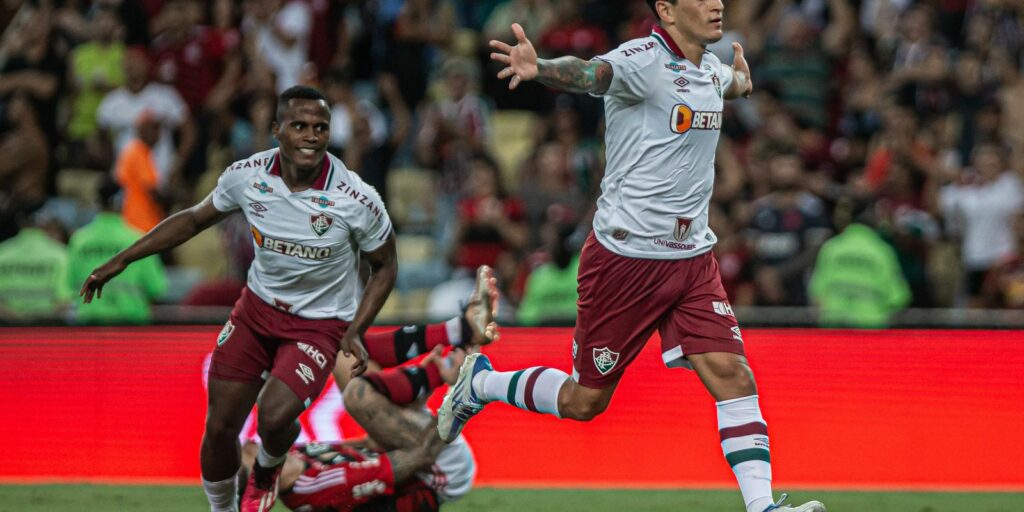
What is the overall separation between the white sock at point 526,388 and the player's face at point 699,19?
1.81 m

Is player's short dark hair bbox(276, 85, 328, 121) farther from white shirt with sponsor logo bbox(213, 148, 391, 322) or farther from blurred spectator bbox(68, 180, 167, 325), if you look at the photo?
blurred spectator bbox(68, 180, 167, 325)

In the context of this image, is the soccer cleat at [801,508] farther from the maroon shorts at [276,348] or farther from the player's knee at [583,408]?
the maroon shorts at [276,348]

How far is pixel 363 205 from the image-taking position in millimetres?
8086

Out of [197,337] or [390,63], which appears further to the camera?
[390,63]

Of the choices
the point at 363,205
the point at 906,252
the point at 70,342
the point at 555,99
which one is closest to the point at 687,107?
the point at 363,205

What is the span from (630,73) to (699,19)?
475mm

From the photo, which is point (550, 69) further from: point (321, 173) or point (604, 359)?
point (321, 173)

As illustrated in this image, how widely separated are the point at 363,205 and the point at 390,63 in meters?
8.35

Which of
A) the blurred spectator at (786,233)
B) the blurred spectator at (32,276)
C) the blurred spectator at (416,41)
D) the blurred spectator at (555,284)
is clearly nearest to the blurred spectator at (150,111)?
the blurred spectator at (416,41)

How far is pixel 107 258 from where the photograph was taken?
1259 cm

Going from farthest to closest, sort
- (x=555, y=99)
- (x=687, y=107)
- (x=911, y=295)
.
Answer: (x=555, y=99) → (x=911, y=295) → (x=687, y=107)

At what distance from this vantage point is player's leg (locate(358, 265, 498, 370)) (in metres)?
9.09

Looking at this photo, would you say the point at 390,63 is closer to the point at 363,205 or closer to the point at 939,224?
the point at 939,224

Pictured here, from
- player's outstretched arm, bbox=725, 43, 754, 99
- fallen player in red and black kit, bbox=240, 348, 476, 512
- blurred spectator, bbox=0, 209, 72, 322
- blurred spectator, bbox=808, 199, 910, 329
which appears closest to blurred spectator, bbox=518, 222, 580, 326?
blurred spectator, bbox=808, 199, 910, 329
